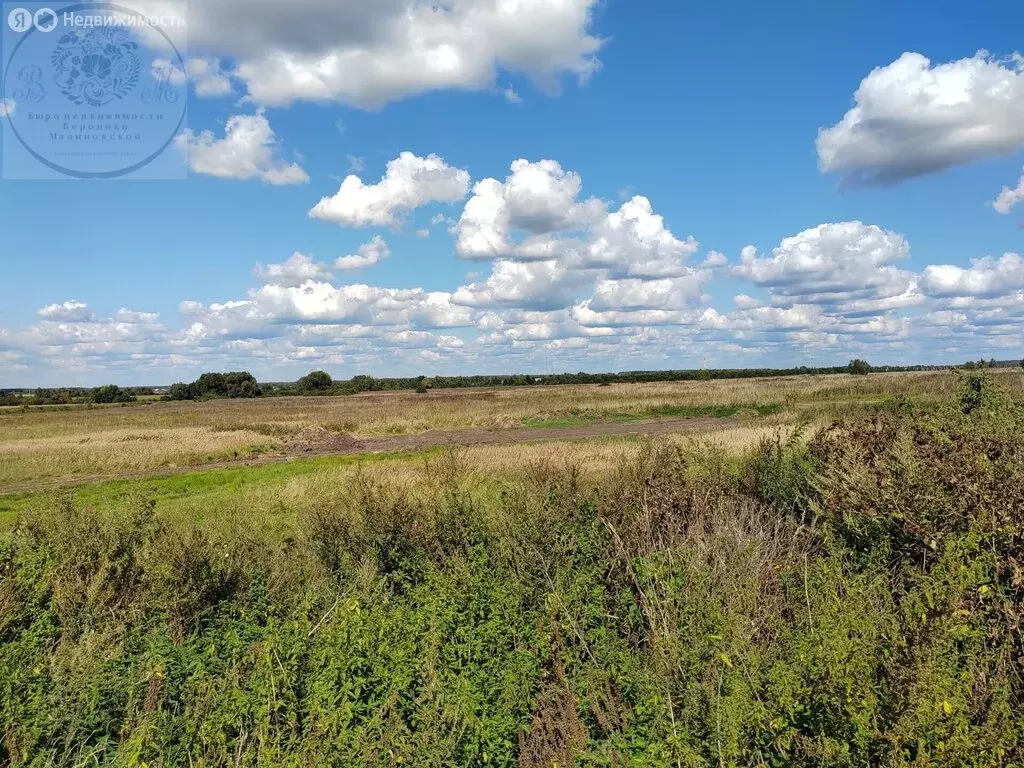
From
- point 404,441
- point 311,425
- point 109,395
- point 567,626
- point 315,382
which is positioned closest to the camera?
point 567,626

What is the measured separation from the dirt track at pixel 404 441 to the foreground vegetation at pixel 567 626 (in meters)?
19.0

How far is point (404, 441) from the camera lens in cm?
3625

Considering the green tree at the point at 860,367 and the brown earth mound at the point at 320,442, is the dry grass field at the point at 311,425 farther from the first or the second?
the green tree at the point at 860,367

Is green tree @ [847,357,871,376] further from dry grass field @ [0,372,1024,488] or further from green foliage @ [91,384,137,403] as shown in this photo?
green foliage @ [91,384,137,403]

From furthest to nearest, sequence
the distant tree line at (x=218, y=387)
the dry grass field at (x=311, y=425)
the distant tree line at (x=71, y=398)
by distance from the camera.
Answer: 1. the distant tree line at (x=218, y=387)
2. the distant tree line at (x=71, y=398)
3. the dry grass field at (x=311, y=425)

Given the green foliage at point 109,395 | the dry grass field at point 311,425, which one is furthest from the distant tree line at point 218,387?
the dry grass field at point 311,425

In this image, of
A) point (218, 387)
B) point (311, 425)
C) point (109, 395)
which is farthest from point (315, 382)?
point (311, 425)

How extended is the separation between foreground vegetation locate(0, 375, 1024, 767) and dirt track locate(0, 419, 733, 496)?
19.0 meters

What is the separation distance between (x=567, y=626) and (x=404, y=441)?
3138 cm

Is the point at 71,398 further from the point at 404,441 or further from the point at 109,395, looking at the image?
the point at 404,441

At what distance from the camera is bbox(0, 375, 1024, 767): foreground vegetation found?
3.90 meters

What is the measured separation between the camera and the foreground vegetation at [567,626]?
390 centimetres

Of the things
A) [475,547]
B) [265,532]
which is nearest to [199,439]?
[265,532]

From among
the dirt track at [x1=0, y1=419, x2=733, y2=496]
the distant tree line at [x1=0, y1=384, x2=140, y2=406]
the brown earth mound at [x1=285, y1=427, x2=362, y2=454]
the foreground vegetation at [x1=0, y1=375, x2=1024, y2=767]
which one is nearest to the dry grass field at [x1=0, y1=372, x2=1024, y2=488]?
the brown earth mound at [x1=285, y1=427, x2=362, y2=454]
